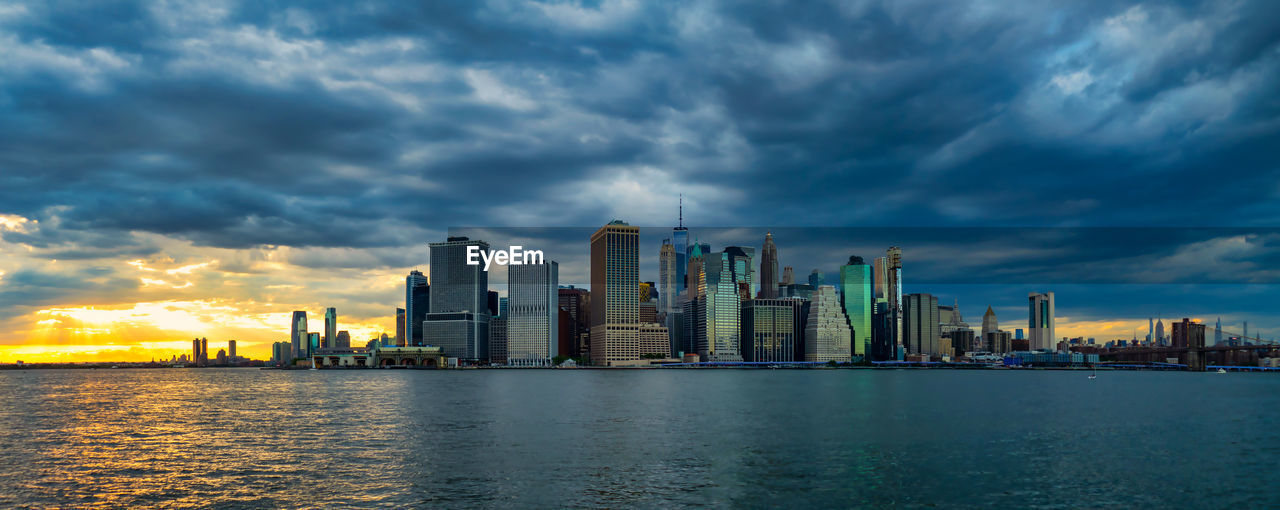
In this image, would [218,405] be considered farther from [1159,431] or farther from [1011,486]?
[1159,431]

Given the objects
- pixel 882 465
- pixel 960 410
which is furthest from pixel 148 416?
pixel 960 410

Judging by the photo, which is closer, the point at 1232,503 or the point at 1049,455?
the point at 1232,503

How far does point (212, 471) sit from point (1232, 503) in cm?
6656

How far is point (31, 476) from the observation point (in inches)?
2200

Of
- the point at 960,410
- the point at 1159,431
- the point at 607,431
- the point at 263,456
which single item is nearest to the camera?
the point at 263,456

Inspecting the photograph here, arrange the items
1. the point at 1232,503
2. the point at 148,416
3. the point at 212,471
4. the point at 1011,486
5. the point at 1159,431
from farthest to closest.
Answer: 1. the point at 148,416
2. the point at 1159,431
3. the point at 212,471
4. the point at 1011,486
5. the point at 1232,503

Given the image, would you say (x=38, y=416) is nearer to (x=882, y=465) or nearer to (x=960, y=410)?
(x=882, y=465)

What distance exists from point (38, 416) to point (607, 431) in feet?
268

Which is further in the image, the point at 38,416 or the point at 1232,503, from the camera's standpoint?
the point at 38,416

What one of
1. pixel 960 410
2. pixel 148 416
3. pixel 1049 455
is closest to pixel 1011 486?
pixel 1049 455

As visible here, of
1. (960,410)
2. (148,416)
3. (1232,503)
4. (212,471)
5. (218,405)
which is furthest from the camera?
(218,405)

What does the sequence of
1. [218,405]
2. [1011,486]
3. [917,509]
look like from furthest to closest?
[218,405] < [1011,486] < [917,509]

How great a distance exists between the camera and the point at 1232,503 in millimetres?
48688

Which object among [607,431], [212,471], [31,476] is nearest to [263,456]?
[212,471]
